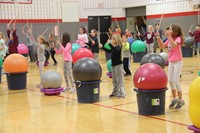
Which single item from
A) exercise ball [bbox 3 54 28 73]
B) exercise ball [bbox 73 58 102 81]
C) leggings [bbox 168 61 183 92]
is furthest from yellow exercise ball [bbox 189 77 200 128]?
exercise ball [bbox 3 54 28 73]

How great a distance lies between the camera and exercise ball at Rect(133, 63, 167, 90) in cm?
685

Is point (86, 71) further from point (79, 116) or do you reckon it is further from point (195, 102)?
point (195, 102)

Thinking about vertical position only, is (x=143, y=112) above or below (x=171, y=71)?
below

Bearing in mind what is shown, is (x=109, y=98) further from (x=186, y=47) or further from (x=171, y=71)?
(x=186, y=47)

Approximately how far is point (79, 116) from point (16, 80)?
4.36 metres

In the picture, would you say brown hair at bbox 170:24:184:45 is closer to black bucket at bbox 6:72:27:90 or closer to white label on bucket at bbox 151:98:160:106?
white label on bucket at bbox 151:98:160:106

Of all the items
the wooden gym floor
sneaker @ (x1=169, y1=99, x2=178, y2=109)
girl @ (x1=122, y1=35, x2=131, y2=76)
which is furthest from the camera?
girl @ (x1=122, y1=35, x2=131, y2=76)

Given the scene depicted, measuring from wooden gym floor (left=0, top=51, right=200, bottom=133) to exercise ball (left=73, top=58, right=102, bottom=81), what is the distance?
635 mm

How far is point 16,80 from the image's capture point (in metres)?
10.9

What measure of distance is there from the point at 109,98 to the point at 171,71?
220 centimetres

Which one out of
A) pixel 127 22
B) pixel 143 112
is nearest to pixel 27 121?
pixel 143 112

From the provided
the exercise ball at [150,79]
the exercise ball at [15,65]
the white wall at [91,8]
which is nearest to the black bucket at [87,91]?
the exercise ball at [150,79]

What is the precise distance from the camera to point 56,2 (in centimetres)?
2664

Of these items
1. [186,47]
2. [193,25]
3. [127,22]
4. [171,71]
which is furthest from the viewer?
[127,22]
